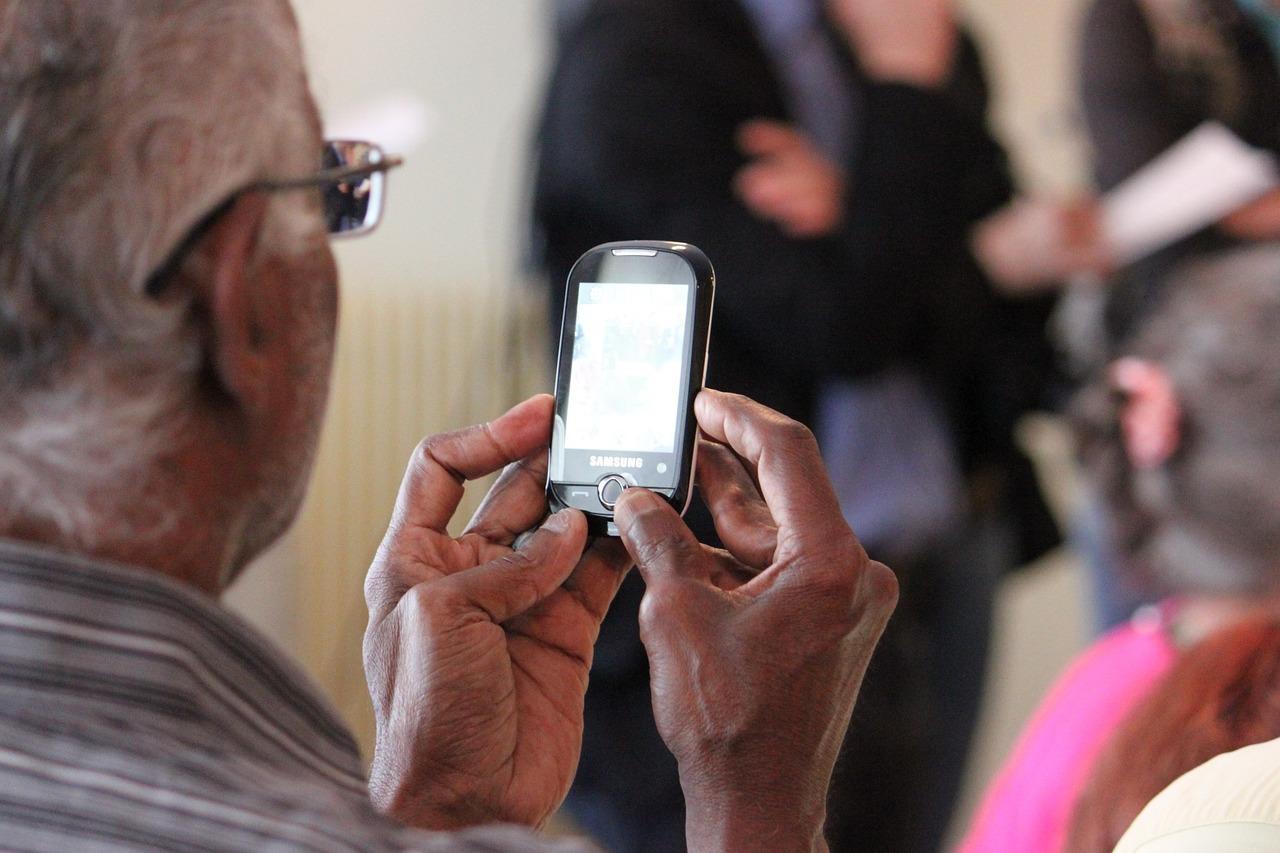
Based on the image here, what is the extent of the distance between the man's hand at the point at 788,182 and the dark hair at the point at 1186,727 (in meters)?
0.44

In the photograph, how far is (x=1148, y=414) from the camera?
1328mm

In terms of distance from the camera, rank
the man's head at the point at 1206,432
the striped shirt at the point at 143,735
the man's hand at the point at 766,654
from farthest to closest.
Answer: the man's head at the point at 1206,432, the man's hand at the point at 766,654, the striped shirt at the point at 143,735

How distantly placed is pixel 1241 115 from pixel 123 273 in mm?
952

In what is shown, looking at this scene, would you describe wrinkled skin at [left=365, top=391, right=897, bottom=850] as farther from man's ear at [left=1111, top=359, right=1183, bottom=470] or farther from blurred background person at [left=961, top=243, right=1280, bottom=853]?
man's ear at [left=1111, top=359, right=1183, bottom=470]

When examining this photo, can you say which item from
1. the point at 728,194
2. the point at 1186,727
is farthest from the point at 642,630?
the point at 728,194

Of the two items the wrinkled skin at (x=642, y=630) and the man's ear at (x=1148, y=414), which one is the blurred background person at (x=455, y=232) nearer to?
the man's ear at (x=1148, y=414)

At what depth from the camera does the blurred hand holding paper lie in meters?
1.32

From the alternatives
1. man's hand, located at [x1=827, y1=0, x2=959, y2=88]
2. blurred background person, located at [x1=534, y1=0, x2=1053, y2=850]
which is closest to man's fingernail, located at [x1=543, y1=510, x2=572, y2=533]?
blurred background person, located at [x1=534, y1=0, x2=1053, y2=850]

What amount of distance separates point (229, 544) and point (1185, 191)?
3.62ft

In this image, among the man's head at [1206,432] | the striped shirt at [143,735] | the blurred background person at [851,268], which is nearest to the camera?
the striped shirt at [143,735]

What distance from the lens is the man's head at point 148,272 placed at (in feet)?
1.59

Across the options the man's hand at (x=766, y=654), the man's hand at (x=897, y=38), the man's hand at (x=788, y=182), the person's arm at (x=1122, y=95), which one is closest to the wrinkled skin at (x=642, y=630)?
the man's hand at (x=766, y=654)

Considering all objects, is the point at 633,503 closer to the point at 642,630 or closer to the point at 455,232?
the point at 642,630

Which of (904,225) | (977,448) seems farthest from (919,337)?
(977,448)
